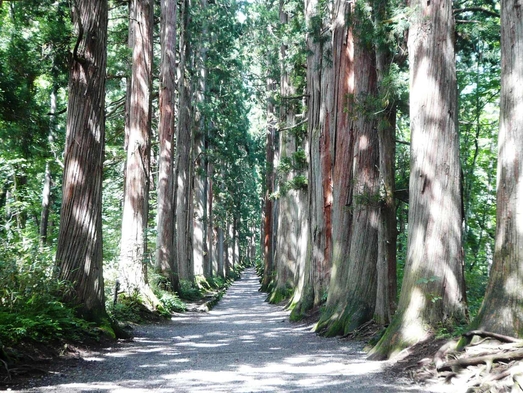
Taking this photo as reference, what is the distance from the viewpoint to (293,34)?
1714cm

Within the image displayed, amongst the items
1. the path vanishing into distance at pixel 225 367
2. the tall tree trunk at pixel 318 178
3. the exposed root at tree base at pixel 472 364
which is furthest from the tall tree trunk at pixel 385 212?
the tall tree trunk at pixel 318 178

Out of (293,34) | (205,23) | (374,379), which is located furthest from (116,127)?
(374,379)

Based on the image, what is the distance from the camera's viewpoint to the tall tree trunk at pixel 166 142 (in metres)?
19.8

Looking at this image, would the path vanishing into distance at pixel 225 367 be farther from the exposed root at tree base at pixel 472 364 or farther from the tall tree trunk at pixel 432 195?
the tall tree trunk at pixel 432 195

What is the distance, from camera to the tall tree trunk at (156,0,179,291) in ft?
64.8

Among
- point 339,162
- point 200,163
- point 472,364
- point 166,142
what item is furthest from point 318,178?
point 200,163

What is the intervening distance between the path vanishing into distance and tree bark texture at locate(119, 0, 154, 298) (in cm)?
305

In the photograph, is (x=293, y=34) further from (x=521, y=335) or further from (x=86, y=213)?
(x=521, y=335)

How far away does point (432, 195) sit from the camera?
24.8ft

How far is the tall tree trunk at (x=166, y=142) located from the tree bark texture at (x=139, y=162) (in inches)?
144

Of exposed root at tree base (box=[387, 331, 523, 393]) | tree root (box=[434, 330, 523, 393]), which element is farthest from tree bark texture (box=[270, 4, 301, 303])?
tree root (box=[434, 330, 523, 393])

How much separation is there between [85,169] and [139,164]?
6.09 metres

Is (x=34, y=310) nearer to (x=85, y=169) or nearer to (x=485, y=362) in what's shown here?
(x=85, y=169)

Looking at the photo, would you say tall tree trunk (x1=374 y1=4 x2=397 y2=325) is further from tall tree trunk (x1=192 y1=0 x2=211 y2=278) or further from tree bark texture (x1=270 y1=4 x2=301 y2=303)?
tall tree trunk (x1=192 y1=0 x2=211 y2=278)
